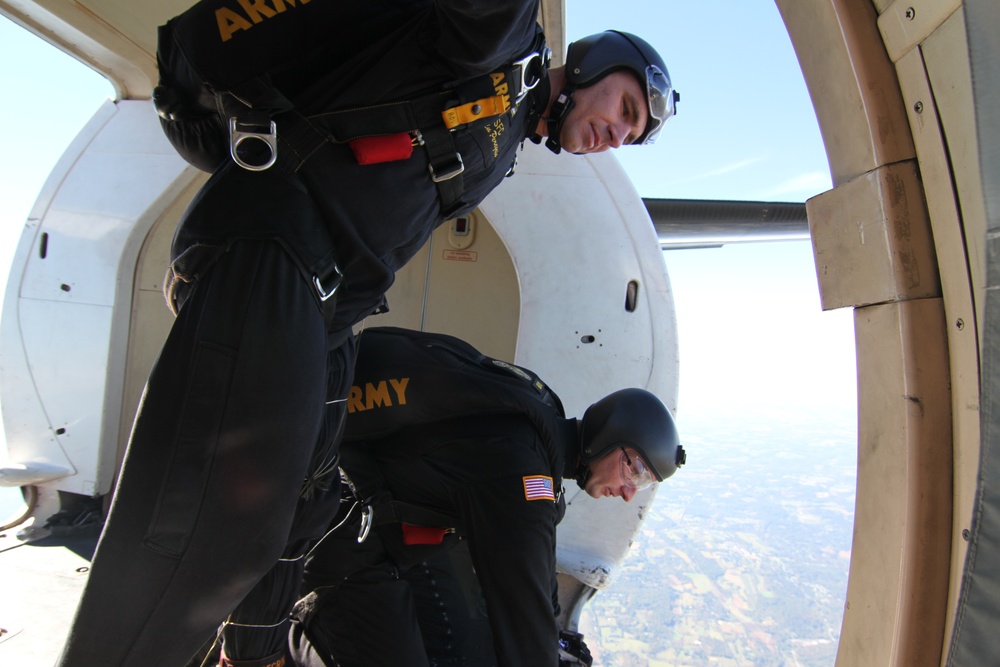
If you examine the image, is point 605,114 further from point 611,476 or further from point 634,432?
point 611,476

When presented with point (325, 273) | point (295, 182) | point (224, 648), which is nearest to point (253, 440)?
point (325, 273)

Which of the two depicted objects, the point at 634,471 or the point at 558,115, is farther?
the point at 634,471

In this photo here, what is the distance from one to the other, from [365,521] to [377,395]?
1.26 ft

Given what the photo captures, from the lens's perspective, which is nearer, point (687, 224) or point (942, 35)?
point (942, 35)

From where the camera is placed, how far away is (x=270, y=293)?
37.4 inches

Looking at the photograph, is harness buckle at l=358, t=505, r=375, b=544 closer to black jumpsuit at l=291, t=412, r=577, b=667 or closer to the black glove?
black jumpsuit at l=291, t=412, r=577, b=667

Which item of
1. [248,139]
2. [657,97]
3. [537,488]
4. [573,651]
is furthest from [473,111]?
[573,651]

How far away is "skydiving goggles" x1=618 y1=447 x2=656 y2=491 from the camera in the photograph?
2.26 m

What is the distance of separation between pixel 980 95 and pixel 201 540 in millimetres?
1109

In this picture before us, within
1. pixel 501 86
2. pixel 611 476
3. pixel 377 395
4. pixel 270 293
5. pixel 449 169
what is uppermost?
pixel 501 86

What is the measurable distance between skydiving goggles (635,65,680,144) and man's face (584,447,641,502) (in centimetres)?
116

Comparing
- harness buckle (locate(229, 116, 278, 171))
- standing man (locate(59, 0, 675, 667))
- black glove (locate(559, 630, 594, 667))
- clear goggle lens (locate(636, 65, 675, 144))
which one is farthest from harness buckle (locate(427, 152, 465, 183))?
→ black glove (locate(559, 630, 594, 667))

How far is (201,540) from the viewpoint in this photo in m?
0.92

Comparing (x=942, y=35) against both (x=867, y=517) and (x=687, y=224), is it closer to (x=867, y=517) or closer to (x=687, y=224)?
(x=867, y=517)
